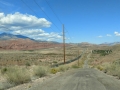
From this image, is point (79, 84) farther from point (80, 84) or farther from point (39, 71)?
point (39, 71)

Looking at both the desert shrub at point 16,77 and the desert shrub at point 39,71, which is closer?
the desert shrub at point 16,77

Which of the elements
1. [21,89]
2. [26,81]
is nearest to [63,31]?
[26,81]

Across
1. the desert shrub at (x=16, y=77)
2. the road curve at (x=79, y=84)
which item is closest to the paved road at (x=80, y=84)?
the road curve at (x=79, y=84)

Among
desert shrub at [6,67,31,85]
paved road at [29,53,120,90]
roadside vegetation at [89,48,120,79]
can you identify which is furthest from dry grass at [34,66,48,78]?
roadside vegetation at [89,48,120,79]

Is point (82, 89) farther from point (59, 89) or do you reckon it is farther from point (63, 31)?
point (63, 31)

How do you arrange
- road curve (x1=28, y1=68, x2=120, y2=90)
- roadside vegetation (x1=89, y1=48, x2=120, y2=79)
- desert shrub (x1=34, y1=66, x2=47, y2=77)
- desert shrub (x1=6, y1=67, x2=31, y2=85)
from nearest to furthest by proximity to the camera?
road curve (x1=28, y1=68, x2=120, y2=90)
desert shrub (x1=6, y1=67, x2=31, y2=85)
desert shrub (x1=34, y1=66, x2=47, y2=77)
roadside vegetation (x1=89, y1=48, x2=120, y2=79)

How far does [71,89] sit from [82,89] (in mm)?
773

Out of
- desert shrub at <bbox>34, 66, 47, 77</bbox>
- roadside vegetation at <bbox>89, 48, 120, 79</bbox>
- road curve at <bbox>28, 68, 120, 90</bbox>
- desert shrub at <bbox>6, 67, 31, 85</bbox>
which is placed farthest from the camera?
roadside vegetation at <bbox>89, 48, 120, 79</bbox>

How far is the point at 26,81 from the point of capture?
20.6m

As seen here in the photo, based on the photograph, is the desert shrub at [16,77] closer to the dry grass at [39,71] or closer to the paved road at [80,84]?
the paved road at [80,84]

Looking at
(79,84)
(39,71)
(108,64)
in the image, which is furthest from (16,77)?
(108,64)

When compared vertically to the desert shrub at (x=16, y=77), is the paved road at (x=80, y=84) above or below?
below

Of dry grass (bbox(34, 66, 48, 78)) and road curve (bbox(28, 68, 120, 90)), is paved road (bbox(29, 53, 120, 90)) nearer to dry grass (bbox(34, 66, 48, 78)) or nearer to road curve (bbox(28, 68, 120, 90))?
road curve (bbox(28, 68, 120, 90))

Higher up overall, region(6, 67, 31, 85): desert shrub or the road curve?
region(6, 67, 31, 85): desert shrub
